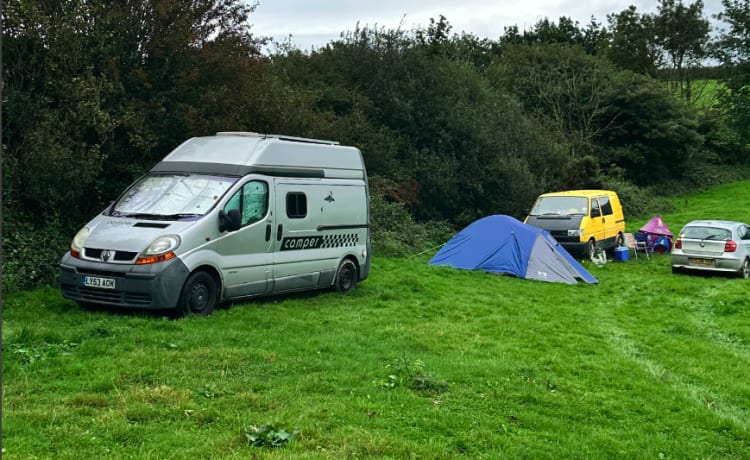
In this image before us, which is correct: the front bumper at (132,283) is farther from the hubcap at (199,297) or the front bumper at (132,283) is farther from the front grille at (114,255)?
the hubcap at (199,297)

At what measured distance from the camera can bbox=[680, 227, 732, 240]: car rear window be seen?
18859 mm

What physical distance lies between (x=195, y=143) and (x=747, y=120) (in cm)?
3907

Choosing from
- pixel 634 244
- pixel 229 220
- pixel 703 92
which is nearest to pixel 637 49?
pixel 703 92

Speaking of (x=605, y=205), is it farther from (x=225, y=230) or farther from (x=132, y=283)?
(x=132, y=283)

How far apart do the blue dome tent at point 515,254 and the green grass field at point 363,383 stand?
16.5 feet

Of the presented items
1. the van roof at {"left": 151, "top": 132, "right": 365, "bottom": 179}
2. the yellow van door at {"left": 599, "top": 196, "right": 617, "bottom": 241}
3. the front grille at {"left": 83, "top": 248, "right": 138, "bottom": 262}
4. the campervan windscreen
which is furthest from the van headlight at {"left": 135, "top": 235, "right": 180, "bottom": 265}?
the yellow van door at {"left": 599, "top": 196, "right": 617, "bottom": 241}

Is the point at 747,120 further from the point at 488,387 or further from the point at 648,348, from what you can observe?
the point at 488,387

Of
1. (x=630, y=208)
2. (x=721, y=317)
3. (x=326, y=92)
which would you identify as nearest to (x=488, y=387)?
(x=721, y=317)

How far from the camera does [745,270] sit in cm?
1888

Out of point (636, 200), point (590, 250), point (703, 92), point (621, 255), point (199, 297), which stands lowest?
point (621, 255)

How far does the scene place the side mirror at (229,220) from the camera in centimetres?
978

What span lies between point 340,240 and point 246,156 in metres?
2.65

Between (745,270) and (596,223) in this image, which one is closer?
(745,270)

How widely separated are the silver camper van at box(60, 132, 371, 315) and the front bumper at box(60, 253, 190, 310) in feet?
0.04
